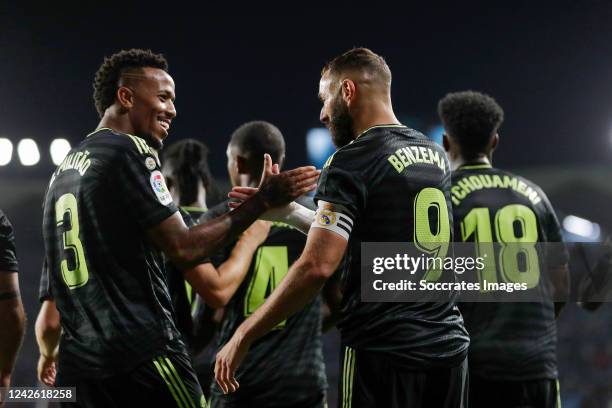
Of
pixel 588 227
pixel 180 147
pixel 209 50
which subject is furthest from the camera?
pixel 588 227

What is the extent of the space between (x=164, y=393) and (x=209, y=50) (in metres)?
16.5

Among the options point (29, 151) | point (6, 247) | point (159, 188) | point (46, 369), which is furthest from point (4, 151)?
A: point (159, 188)

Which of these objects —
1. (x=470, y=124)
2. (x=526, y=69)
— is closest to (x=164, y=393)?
(x=470, y=124)

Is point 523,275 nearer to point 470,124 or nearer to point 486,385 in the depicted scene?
point 486,385

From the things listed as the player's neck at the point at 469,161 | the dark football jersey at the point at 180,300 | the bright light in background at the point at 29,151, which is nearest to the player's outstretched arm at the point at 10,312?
the dark football jersey at the point at 180,300

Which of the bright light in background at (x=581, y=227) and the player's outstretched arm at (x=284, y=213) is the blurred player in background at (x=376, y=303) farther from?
the bright light in background at (x=581, y=227)

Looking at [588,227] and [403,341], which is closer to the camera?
[403,341]

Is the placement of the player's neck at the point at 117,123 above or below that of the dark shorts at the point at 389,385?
above

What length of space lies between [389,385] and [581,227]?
63.6ft

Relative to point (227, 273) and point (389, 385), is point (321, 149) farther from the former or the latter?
point (389, 385)

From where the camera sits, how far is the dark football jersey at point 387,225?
9.52ft

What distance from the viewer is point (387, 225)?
294 cm

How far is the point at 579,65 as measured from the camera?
20969 millimetres

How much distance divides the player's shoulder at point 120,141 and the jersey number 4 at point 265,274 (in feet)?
4.17
